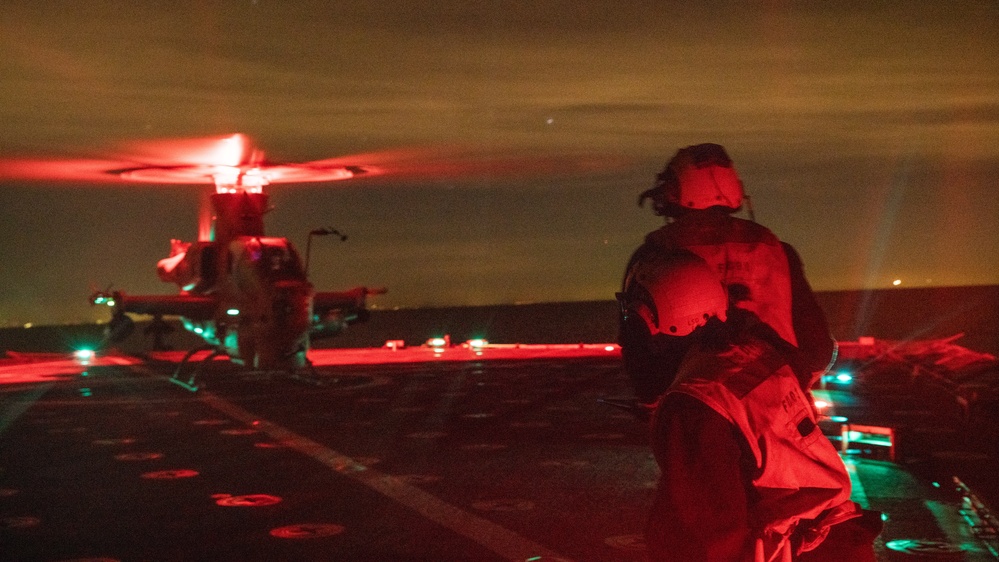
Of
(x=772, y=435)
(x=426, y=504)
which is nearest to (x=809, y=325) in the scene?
(x=772, y=435)

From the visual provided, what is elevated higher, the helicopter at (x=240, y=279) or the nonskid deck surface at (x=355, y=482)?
the helicopter at (x=240, y=279)

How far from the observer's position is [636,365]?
308 cm

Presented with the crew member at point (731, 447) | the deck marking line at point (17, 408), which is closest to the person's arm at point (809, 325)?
the crew member at point (731, 447)

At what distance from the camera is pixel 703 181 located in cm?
343

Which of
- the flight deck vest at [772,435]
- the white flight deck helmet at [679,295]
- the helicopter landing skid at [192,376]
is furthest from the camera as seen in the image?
the helicopter landing skid at [192,376]

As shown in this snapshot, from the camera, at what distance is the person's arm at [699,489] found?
253 centimetres

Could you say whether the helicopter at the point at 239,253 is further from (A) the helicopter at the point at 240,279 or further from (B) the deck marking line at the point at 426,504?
(B) the deck marking line at the point at 426,504

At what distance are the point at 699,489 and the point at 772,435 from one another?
0.26 metres

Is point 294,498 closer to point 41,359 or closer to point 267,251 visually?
point 267,251

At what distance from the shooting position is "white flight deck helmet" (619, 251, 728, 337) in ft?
9.39

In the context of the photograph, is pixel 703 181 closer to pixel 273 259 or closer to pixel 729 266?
pixel 729 266

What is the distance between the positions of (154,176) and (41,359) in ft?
42.1

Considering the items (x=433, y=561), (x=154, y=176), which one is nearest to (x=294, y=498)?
(x=433, y=561)

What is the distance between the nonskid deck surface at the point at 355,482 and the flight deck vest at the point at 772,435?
3493 mm
